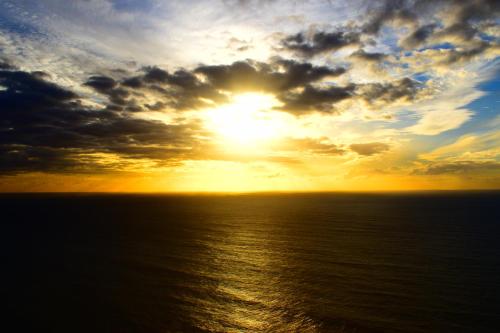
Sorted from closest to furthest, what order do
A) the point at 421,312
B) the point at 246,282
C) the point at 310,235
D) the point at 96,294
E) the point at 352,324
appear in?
the point at 352,324 → the point at 421,312 → the point at 96,294 → the point at 246,282 → the point at 310,235

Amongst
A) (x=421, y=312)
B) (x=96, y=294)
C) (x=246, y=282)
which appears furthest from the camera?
(x=246, y=282)

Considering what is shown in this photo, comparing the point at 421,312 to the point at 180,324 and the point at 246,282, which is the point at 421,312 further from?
the point at 180,324

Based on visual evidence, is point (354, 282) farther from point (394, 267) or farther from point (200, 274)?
point (200, 274)

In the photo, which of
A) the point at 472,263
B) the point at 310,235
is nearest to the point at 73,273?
the point at 310,235

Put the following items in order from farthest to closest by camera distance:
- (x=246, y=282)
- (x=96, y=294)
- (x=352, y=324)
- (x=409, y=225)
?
1. (x=409, y=225)
2. (x=246, y=282)
3. (x=96, y=294)
4. (x=352, y=324)

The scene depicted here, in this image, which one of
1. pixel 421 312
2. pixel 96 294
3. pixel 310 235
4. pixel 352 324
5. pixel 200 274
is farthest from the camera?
pixel 310 235

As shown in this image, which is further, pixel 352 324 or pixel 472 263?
pixel 472 263

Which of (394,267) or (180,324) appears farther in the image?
(394,267)

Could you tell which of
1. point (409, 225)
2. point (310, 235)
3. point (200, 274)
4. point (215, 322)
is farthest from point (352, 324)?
point (409, 225)

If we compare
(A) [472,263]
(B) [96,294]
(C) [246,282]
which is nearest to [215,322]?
(C) [246,282]
